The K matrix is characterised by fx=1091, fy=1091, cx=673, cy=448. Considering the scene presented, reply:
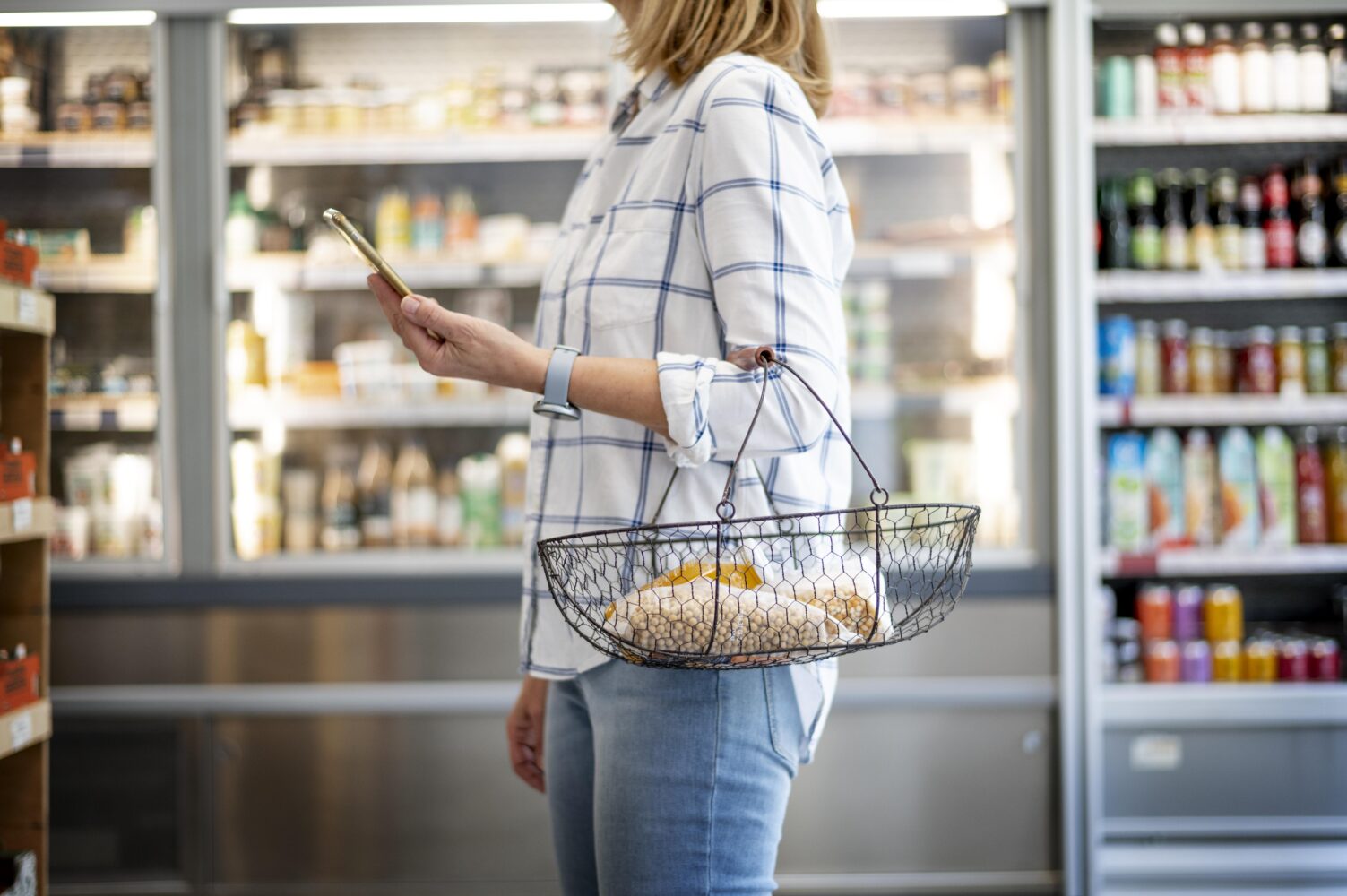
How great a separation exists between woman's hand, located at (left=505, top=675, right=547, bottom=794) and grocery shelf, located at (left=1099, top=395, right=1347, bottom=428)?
1.83m

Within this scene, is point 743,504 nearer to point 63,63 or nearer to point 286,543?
point 286,543

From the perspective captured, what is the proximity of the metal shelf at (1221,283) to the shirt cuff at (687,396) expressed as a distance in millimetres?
2024

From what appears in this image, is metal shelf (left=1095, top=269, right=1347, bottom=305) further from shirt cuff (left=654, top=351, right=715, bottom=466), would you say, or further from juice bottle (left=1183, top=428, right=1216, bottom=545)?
shirt cuff (left=654, top=351, right=715, bottom=466)

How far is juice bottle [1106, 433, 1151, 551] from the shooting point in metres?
2.72

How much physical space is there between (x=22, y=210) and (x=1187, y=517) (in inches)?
124

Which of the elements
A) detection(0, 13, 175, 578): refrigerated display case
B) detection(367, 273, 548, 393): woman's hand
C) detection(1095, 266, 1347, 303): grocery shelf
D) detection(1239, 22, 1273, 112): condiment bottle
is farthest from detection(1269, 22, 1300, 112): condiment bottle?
detection(0, 13, 175, 578): refrigerated display case

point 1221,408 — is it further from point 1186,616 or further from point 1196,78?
point 1196,78

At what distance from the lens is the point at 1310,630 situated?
2902 mm

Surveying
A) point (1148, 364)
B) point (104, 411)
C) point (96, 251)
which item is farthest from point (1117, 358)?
point (96, 251)

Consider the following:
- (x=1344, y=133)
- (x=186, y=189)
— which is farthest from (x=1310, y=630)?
(x=186, y=189)

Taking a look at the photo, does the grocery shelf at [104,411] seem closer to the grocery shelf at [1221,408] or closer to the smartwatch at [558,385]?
the smartwatch at [558,385]

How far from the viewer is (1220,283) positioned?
264cm

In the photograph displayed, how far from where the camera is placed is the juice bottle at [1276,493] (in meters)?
2.74

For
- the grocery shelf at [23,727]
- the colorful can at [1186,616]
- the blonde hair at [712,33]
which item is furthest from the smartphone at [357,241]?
the colorful can at [1186,616]
